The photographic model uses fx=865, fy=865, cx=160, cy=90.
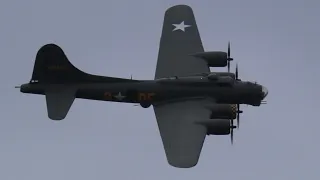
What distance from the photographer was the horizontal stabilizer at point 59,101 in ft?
220

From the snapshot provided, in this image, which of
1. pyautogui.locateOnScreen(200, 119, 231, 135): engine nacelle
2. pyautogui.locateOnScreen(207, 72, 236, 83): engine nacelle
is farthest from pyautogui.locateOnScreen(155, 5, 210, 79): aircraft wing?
pyautogui.locateOnScreen(200, 119, 231, 135): engine nacelle

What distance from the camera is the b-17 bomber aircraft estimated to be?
2650 inches

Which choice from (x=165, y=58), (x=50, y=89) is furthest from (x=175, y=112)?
(x=50, y=89)

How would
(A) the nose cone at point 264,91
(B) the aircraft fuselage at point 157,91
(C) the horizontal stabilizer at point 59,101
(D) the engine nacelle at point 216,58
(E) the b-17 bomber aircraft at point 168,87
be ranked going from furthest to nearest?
(D) the engine nacelle at point 216,58
(A) the nose cone at point 264,91
(B) the aircraft fuselage at point 157,91
(E) the b-17 bomber aircraft at point 168,87
(C) the horizontal stabilizer at point 59,101

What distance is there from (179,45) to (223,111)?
314 inches

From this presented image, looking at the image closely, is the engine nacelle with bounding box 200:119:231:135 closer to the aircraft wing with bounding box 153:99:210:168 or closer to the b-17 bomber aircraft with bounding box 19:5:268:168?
the aircraft wing with bounding box 153:99:210:168

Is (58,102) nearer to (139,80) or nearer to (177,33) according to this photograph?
(139,80)

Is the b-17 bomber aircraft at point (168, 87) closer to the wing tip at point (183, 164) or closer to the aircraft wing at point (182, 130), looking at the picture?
the aircraft wing at point (182, 130)

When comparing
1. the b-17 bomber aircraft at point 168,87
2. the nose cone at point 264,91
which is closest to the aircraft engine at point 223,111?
the b-17 bomber aircraft at point 168,87

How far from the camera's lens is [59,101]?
6806cm

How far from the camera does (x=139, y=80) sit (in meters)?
69.6

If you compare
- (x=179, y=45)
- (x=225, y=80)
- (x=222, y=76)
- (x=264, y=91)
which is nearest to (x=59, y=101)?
(x=179, y=45)

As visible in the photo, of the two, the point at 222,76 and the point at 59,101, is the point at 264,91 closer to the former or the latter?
the point at 222,76

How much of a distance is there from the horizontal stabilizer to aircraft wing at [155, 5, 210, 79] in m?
7.38
